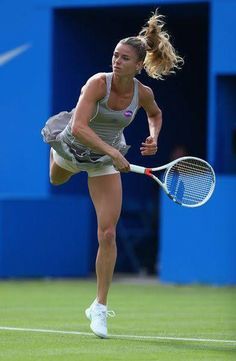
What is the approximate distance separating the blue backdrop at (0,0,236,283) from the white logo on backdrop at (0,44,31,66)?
0.02m

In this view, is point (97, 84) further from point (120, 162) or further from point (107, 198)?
point (107, 198)

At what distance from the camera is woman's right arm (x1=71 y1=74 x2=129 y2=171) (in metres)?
7.99

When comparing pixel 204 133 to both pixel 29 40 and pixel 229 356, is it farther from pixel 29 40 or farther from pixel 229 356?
pixel 229 356

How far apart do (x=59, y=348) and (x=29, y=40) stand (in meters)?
10.9

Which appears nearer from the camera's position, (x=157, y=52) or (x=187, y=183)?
(x=187, y=183)

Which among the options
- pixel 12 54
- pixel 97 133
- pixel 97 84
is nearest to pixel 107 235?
pixel 97 133

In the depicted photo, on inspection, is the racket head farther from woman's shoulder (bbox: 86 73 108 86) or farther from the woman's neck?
woman's shoulder (bbox: 86 73 108 86)

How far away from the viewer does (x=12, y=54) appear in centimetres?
1791

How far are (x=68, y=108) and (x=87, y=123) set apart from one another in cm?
977

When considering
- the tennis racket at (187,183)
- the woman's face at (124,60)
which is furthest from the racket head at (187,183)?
the woman's face at (124,60)

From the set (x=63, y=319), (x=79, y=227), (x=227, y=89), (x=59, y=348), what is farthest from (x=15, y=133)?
(x=59, y=348)

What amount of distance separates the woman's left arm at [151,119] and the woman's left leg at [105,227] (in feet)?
1.19

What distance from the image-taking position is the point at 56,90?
58.3 feet

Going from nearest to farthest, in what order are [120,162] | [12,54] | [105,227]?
[120,162] → [105,227] → [12,54]
